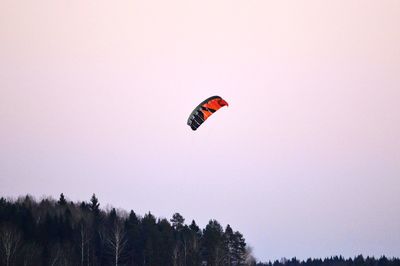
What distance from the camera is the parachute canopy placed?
55688 millimetres

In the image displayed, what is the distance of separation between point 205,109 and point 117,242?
31.3 m

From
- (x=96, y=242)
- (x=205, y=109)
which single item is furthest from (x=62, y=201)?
(x=205, y=109)

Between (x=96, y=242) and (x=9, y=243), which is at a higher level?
(x=96, y=242)

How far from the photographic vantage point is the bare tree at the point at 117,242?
83075 millimetres

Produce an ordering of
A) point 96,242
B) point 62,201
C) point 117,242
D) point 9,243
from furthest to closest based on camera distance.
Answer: point 62,201 → point 96,242 → point 117,242 → point 9,243

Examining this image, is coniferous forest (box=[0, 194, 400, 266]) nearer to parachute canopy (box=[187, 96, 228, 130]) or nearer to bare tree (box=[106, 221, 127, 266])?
bare tree (box=[106, 221, 127, 266])

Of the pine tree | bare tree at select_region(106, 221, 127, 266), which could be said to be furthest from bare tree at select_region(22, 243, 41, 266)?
the pine tree

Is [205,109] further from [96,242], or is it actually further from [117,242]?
A: [96,242]

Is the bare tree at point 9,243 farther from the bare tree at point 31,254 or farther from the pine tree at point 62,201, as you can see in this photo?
the pine tree at point 62,201

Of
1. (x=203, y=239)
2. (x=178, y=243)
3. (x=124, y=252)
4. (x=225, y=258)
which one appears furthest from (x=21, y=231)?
(x=225, y=258)

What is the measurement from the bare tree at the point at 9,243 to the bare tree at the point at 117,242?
1180 cm

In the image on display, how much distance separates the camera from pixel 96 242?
87625mm

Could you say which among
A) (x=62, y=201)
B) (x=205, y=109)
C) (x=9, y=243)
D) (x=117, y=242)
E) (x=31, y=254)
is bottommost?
(x=31, y=254)

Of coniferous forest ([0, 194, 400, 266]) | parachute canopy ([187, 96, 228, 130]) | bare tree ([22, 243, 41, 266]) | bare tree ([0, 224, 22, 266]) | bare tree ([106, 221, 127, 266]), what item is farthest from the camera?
bare tree ([106, 221, 127, 266])
